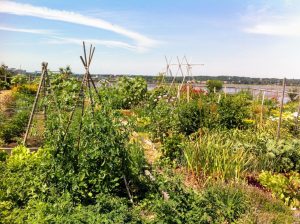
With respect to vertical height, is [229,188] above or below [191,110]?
below

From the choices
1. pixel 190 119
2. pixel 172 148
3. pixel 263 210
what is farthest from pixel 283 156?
pixel 190 119

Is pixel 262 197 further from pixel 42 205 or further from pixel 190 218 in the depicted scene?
pixel 42 205

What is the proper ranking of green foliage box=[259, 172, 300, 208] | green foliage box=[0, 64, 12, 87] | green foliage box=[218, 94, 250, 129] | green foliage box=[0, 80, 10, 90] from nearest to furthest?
1. green foliage box=[259, 172, 300, 208]
2. green foliage box=[218, 94, 250, 129]
3. green foliage box=[0, 80, 10, 90]
4. green foliage box=[0, 64, 12, 87]

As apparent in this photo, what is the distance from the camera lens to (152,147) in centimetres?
827

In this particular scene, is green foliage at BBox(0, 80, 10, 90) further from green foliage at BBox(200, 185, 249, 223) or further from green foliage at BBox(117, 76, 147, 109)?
green foliage at BBox(200, 185, 249, 223)

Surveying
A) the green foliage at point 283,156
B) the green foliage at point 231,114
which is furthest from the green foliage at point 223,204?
the green foliage at point 231,114

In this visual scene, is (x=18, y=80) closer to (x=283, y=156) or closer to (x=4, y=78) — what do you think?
(x=4, y=78)

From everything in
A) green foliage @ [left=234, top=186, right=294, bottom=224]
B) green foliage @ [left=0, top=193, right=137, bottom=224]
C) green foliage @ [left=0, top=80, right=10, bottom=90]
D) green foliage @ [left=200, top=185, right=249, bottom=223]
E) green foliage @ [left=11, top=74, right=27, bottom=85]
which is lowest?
green foliage @ [left=234, top=186, right=294, bottom=224]

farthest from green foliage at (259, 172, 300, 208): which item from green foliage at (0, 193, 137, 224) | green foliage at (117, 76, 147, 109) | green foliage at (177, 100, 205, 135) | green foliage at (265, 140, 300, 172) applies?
green foliage at (117, 76, 147, 109)

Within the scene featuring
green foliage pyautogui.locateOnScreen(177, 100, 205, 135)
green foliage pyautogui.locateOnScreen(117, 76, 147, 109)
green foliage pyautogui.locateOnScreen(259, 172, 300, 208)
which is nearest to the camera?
green foliage pyautogui.locateOnScreen(259, 172, 300, 208)

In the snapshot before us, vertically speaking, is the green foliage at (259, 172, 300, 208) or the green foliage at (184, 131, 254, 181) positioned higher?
the green foliage at (184, 131, 254, 181)

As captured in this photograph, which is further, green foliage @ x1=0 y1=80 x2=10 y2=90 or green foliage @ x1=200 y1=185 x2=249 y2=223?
green foliage @ x1=0 y1=80 x2=10 y2=90

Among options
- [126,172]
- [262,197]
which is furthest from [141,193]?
[262,197]

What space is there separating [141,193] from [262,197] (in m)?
1.84
